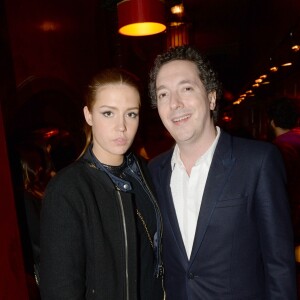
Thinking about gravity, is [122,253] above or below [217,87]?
below

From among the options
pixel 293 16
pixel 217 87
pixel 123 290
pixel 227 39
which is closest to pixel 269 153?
pixel 217 87

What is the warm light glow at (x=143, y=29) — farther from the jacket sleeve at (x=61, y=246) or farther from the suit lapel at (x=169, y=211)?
the jacket sleeve at (x=61, y=246)

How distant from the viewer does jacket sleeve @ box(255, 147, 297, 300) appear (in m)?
1.50

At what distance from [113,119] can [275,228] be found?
3.34 ft

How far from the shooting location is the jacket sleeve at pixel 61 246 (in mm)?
1323

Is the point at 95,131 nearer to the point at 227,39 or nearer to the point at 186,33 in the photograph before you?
the point at 186,33

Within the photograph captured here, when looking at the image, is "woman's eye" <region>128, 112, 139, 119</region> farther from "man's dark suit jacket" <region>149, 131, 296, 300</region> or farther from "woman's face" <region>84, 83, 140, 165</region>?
"man's dark suit jacket" <region>149, 131, 296, 300</region>

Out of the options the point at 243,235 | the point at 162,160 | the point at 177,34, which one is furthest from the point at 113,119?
the point at 177,34

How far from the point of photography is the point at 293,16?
4.64m

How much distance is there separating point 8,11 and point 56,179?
5.68ft

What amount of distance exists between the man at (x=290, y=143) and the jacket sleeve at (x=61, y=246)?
6.61 feet

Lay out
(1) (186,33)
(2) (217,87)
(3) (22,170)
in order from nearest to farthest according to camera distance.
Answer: (2) (217,87), (3) (22,170), (1) (186,33)

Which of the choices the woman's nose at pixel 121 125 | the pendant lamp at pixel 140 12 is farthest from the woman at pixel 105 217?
the pendant lamp at pixel 140 12

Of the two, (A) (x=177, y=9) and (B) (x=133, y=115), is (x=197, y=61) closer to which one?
(B) (x=133, y=115)
